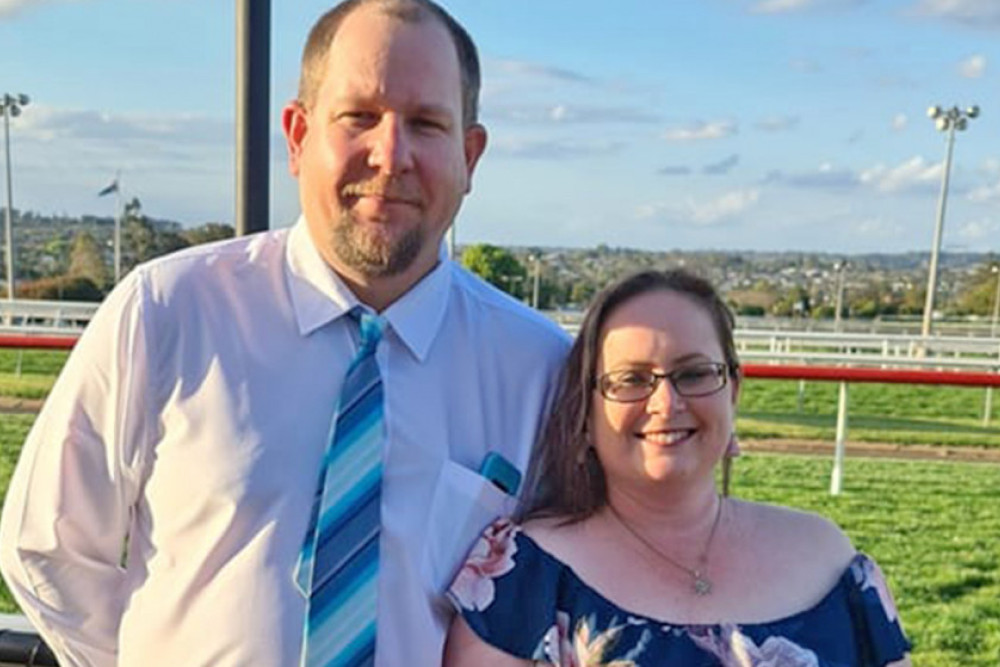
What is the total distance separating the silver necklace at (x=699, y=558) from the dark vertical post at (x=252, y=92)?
1.09 m

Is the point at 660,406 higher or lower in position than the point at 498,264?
higher

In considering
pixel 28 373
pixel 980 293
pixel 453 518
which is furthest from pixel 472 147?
pixel 980 293

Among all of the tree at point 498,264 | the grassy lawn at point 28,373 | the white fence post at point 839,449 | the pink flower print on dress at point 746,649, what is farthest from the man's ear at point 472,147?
the tree at point 498,264

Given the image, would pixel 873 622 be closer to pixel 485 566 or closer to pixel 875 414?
pixel 485 566

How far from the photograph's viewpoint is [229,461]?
→ 5.45ft

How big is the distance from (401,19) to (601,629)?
1.00 meters

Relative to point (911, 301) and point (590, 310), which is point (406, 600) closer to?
point (590, 310)

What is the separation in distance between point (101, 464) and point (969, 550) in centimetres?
522

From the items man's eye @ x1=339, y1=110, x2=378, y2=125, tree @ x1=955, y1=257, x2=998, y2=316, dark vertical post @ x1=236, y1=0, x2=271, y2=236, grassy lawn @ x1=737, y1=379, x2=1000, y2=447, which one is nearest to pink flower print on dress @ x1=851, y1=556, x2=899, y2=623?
man's eye @ x1=339, y1=110, x2=378, y2=125

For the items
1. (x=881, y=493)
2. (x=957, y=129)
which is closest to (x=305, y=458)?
(x=881, y=493)

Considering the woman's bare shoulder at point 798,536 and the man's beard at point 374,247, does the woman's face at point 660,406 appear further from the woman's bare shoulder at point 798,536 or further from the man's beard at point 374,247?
the man's beard at point 374,247

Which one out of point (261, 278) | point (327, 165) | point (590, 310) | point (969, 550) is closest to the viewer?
point (327, 165)

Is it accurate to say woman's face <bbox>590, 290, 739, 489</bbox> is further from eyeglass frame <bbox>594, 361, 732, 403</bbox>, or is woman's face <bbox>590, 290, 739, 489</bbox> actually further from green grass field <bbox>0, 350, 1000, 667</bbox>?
green grass field <bbox>0, 350, 1000, 667</bbox>

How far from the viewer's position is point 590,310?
1.91 meters
